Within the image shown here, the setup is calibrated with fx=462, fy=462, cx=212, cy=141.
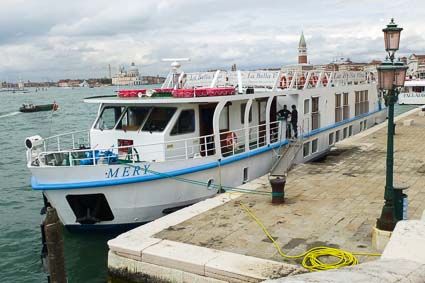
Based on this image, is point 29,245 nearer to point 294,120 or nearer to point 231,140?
point 231,140

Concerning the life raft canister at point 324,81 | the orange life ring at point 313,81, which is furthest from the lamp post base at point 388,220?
the life raft canister at point 324,81

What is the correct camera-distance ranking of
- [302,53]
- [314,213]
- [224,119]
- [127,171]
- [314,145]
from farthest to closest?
1. [302,53]
2. [314,145]
3. [224,119]
4. [127,171]
5. [314,213]

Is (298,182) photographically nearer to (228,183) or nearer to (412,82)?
(228,183)

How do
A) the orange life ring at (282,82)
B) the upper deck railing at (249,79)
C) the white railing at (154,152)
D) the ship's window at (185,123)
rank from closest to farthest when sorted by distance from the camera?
the white railing at (154,152)
the ship's window at (185,123)
the upper deck railing at (249,79)
the orange life ring at (282,82)

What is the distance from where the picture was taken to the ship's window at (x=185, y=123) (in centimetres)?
1323

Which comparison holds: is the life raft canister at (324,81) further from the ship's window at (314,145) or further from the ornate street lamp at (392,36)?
the ornate street lamp at (392,36)

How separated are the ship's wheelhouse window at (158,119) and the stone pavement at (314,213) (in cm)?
325

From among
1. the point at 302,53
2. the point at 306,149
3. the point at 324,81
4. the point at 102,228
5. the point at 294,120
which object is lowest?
the point at 102,228

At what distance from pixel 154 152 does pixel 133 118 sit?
1.73 m

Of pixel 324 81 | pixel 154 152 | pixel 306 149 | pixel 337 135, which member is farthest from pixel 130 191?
pixel 337 135

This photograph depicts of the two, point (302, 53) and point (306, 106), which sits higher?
point (302, 53)

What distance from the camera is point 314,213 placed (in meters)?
10.4

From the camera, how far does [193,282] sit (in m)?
7.61

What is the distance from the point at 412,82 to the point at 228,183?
53797 millimetres
